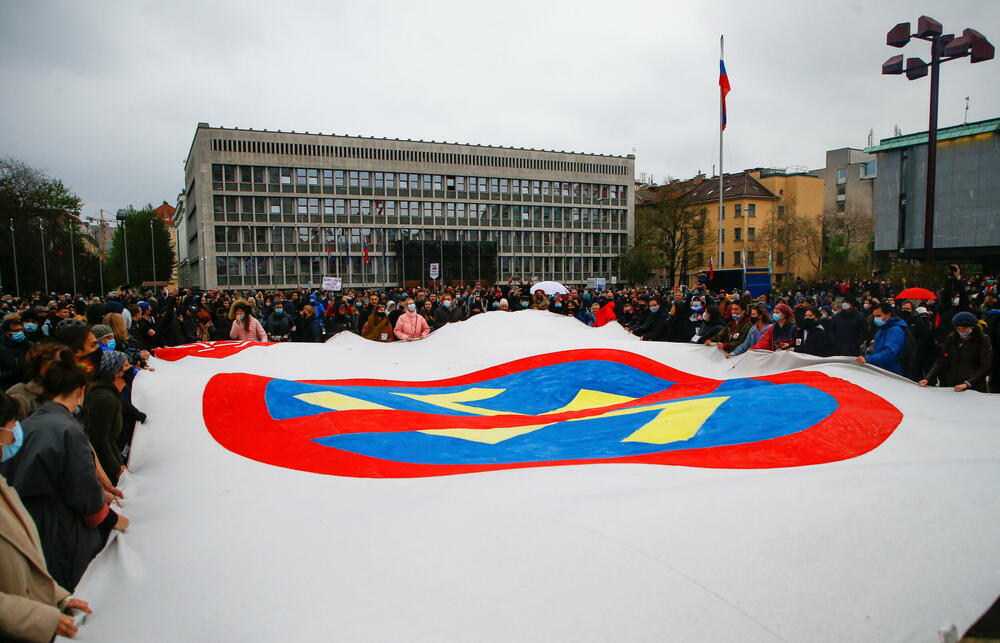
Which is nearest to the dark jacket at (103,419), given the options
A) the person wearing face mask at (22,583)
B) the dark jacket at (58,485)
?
the dark jacket at (58,485)

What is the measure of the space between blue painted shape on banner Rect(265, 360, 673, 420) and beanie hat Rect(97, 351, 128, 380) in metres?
1.85

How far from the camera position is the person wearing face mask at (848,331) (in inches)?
404

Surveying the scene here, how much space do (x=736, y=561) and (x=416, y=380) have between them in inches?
270

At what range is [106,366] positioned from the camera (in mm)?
4645

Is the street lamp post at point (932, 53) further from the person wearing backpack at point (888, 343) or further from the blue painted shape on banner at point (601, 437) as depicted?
the blue painted shape on banner at point (601, 437)

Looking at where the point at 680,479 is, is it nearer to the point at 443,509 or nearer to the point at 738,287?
the point at 443,509

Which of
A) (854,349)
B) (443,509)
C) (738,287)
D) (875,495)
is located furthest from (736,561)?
(738,287)

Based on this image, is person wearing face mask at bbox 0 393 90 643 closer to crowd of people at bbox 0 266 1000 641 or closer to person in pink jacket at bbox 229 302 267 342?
crowd of people at bbox 0 266 1000 641

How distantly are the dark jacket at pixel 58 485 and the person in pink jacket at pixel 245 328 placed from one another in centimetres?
821

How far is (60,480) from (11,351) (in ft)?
26.1

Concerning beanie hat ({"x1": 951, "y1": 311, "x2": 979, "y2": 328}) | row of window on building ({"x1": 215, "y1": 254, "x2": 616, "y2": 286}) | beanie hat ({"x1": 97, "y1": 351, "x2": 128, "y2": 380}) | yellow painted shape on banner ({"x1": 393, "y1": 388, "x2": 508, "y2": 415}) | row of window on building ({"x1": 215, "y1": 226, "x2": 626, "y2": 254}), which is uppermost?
row of window on building ({"x1": 215, "y1": 226, "x2": 626, "y2": 254})

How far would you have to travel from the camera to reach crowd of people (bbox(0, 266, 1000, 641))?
9.22 ft

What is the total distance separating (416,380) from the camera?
9656 mm

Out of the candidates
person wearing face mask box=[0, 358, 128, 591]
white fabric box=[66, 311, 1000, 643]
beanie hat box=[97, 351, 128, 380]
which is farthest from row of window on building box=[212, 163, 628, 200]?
person wearing face mask box=[0, 358, 128, 591]
